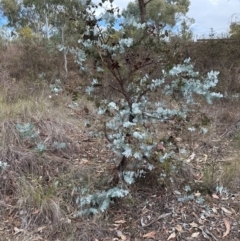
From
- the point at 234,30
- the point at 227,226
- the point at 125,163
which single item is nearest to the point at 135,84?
the point at 125,163

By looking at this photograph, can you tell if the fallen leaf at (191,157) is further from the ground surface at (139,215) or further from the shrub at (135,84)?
the shrub at (135,84)

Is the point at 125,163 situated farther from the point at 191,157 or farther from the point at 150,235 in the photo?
the point at 191,157

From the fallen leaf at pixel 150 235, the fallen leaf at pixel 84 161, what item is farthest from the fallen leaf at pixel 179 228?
the fallen leaf at pixel 84 161

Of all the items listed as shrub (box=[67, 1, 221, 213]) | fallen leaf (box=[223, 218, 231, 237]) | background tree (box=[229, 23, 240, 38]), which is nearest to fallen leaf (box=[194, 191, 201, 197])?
fallen leaf (box=[223, 218, 231, 237])

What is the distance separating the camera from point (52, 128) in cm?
344

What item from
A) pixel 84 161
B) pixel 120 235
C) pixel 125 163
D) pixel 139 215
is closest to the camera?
pixel 120 235

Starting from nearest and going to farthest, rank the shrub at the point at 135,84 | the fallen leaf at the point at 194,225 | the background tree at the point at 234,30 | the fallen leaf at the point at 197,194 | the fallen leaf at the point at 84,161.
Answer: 1. the shrub at the point at 135,84
2. the fallen leaf at the point at 194,225
3. the fallen leaf at the point at 197,194
4. the fallen leaf at the point at 84,161
5. the background tree at the point at 234,30

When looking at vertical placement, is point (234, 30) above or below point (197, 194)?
above

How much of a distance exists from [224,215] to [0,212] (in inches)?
63.6

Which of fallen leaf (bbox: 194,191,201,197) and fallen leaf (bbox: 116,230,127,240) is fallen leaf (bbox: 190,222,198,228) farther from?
fallen leaf (bbox: 116,230,127,240)

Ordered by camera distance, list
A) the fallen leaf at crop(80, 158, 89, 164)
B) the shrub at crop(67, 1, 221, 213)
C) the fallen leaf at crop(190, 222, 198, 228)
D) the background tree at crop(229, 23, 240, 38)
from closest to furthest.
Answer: the shrub at crop(67, 1, 221, 213)
the fallen leaf at crop(190, 222, 198, 228)
the fallen leaf at crop(80, 158, 89, 164)
the background tree at crop(229, 23, 240, 38)

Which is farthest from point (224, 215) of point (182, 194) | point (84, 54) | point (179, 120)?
point (84, 54)

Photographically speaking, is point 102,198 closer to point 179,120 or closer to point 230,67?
point 179,120

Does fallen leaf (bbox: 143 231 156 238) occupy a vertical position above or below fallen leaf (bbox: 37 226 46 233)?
below
